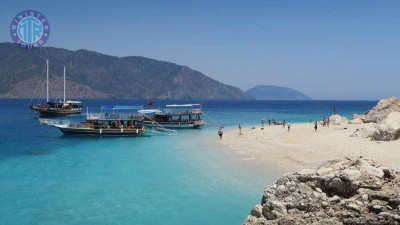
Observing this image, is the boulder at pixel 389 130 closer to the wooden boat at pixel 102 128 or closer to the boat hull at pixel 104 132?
the wooden boat at pixel 102 128

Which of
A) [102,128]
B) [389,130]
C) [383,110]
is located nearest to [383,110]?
[383,110]

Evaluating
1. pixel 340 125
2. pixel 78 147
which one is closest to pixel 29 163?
pixel 78 147

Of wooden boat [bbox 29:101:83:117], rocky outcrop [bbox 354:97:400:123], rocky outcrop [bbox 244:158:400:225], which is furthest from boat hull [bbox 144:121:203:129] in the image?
rocky outcrop [bbox 244:158:400:225]

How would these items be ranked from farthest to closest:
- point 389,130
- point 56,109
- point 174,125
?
point 56,109, point 174,125, point 389,130

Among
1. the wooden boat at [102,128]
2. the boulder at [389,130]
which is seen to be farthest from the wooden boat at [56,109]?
the boulder at [389,130]

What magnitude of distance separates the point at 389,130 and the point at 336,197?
26.8 m

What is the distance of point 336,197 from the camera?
29.3 ft

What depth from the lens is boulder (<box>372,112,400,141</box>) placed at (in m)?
31.5

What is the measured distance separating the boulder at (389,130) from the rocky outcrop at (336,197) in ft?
79.8

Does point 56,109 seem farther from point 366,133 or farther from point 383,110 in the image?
point 366,133

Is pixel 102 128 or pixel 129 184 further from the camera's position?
pixel 102 128

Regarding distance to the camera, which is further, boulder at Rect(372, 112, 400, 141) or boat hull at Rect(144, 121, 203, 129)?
boat hull at Rect(144, 121, 203, 129)

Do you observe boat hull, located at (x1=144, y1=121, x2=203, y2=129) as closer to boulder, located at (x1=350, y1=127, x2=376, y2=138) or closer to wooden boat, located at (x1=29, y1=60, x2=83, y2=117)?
boulder, located at (x1=350, y1=127, x2=376, y2=138)

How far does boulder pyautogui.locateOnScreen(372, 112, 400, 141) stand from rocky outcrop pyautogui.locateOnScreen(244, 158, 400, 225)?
79.8ft
